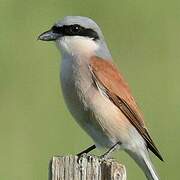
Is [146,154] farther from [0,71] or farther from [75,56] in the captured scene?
[0,71]

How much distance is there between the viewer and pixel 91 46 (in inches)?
269

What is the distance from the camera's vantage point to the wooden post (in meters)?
5.07

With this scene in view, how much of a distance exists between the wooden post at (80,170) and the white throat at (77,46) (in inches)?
64.3

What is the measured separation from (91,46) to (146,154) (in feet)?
2.67

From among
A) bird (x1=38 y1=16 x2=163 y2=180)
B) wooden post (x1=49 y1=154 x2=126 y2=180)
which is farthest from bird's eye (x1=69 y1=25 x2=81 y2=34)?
wooden post (x1=49 y1=154 x2=126 y2=180)

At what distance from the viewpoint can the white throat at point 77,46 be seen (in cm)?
670

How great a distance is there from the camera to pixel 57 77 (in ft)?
29.1

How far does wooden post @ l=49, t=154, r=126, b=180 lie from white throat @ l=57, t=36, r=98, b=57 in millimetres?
1634

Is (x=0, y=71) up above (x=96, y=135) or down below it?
above

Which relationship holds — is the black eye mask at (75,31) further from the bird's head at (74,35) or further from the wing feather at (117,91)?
the wing feather at (117,91)

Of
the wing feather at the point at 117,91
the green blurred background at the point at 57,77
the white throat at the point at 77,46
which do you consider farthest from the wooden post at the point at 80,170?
the green blurred background at the point at 57,77

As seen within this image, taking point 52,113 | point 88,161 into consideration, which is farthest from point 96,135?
point 52,113

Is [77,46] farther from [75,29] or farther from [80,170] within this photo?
[80,170]

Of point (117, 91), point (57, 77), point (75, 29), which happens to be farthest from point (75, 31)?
point (57, 77)
